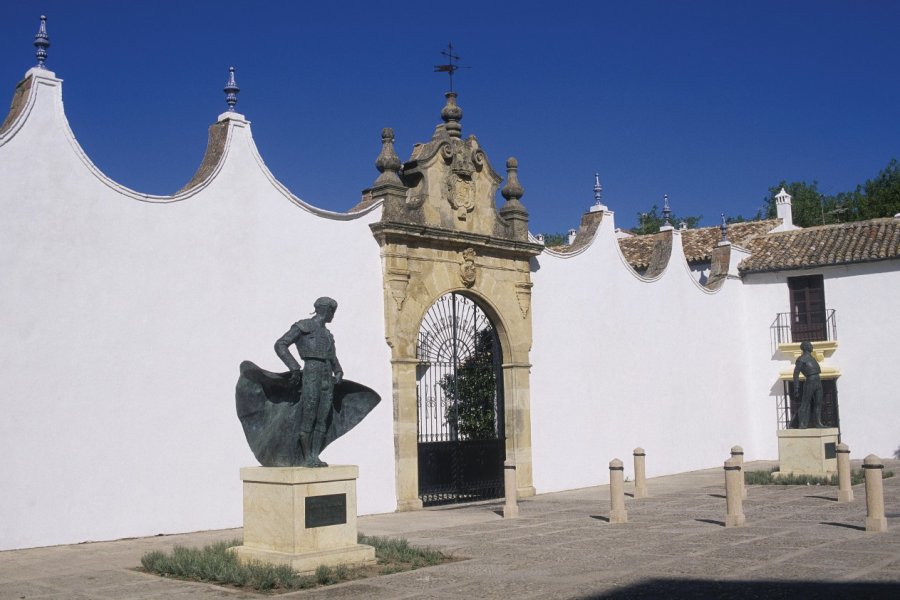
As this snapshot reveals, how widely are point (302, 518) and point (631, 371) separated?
11.8m

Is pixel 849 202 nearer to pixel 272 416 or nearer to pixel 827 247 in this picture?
pixel 827 247

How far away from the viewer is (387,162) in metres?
14.6

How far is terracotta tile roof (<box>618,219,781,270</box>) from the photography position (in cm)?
2703

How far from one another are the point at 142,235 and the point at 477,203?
229 inches

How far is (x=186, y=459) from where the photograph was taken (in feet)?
38.8

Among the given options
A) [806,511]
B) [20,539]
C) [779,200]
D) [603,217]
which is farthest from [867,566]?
[779,200]

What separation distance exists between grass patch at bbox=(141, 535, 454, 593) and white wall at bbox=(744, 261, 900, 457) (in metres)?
15.9

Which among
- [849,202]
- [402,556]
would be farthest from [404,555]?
[849,202]

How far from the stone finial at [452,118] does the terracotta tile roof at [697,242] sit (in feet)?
37.4

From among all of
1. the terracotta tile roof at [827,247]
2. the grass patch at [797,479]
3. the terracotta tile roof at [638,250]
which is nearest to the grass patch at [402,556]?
the grass patch at [797,479]

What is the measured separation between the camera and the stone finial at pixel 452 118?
51.9 feet

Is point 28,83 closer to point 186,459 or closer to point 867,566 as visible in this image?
point 186,459

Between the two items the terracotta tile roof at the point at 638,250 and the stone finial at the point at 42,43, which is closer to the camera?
the stone finial at the point at 42,43

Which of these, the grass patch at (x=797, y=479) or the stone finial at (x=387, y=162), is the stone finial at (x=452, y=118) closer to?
the stone finial at (x=387, y=162)
